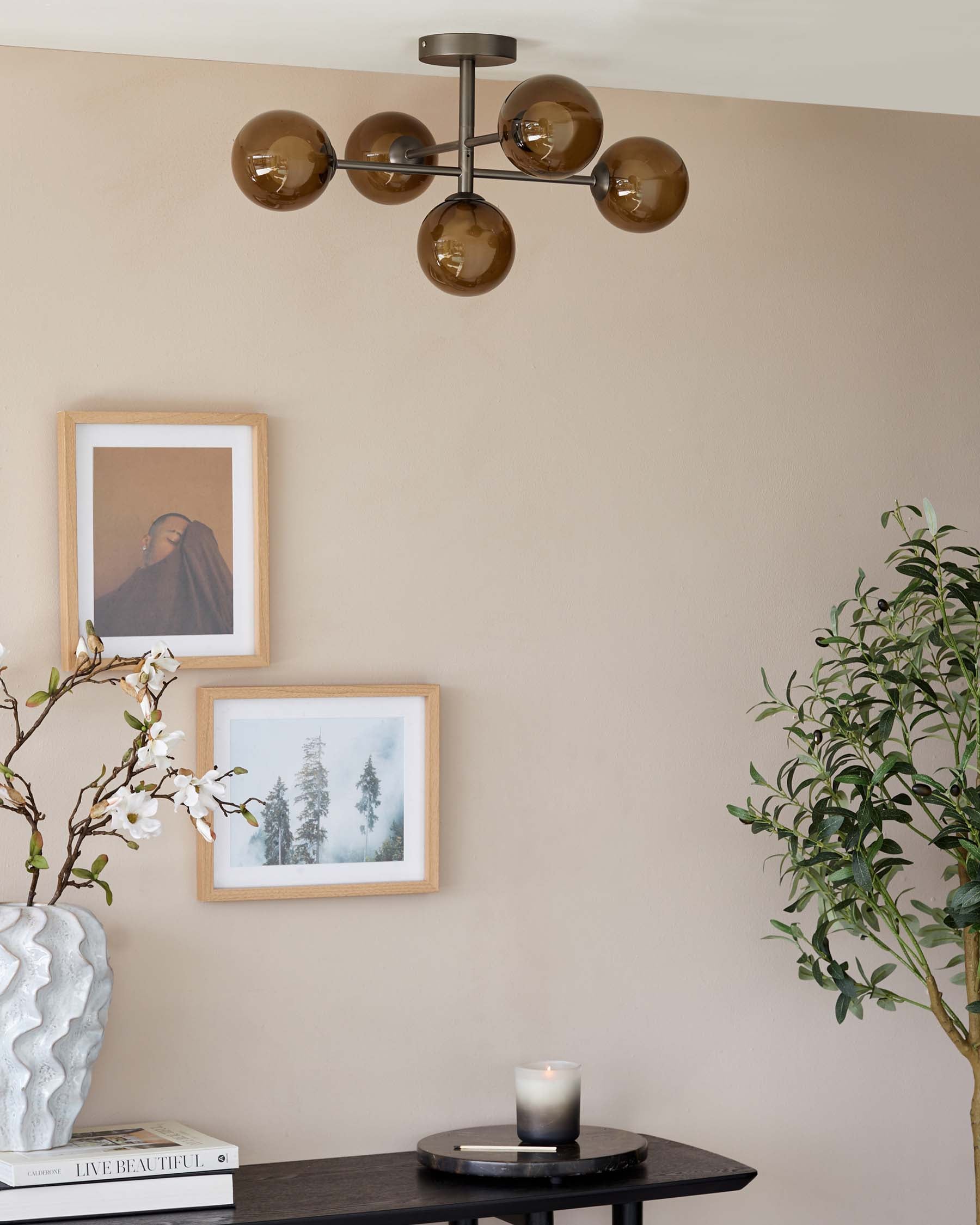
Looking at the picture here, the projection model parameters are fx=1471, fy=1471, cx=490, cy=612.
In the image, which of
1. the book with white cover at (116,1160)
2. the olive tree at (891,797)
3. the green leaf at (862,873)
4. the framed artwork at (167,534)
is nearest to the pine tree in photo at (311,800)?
the framed artwork at (167,534)

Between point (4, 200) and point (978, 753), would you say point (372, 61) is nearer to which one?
point (4, 200)

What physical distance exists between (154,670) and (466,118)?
2.76ft

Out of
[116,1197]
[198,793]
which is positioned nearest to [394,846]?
[198,793]

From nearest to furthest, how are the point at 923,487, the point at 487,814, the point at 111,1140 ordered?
the point at 111,1140 → the point at 487,814 → the point at 923,487

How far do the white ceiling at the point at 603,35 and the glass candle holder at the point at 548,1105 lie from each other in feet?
4.65

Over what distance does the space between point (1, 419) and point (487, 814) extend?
0.89m

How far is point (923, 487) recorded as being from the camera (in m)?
2.40

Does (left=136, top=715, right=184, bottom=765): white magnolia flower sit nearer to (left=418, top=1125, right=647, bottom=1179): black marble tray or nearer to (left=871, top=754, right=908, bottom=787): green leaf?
(left=418, top=1125, right=647, bottom=1179): black marble tray

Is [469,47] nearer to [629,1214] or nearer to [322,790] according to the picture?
[322,790]

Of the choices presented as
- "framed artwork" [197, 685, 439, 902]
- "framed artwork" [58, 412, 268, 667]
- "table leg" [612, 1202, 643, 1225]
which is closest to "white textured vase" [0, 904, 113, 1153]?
"framed artwork" [197, 685, 439, 902]

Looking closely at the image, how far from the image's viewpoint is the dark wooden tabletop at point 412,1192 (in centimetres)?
177

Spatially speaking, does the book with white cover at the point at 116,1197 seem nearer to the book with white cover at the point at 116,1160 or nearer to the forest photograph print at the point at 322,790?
the book with white cover at the point at 116,1160

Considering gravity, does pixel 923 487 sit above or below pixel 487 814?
above

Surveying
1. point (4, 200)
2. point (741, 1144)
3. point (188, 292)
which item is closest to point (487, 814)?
point (741, 1144)
